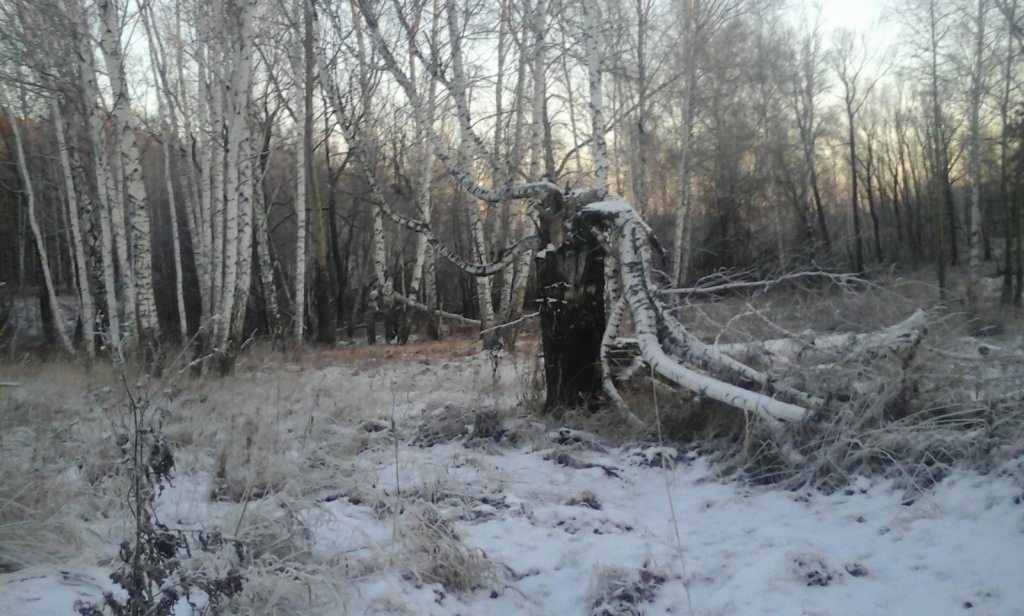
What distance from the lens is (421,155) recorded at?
1762cm

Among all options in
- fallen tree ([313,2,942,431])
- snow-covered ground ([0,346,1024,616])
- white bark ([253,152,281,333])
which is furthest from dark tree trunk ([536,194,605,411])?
white bark ([253,152,281,333])

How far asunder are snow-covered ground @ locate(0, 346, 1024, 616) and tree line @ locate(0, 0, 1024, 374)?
3.20ft

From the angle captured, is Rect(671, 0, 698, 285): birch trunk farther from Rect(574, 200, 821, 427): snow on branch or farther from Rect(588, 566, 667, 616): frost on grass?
Rect(588, 566, 667, 616): frost on grass

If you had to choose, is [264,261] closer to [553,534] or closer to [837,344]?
[837,344]

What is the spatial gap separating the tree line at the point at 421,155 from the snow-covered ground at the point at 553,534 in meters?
0.98

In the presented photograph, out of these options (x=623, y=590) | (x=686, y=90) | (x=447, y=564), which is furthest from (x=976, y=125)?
(x=447, y=564)

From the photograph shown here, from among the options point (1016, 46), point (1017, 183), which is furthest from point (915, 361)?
point (1016, 46)

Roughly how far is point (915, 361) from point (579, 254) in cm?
283

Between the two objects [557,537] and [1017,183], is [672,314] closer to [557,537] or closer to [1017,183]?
[557,537]

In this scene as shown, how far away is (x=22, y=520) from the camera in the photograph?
10.1 feet

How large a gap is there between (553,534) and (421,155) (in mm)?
14981

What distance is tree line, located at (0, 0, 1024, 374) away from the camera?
361 inches

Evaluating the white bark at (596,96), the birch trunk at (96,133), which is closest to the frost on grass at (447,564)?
the white bark at (596,96)

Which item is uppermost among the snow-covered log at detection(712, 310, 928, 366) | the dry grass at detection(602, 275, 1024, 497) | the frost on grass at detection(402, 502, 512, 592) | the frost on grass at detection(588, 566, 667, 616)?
the snow-covered log at detection(712, 310, 928, 366)
